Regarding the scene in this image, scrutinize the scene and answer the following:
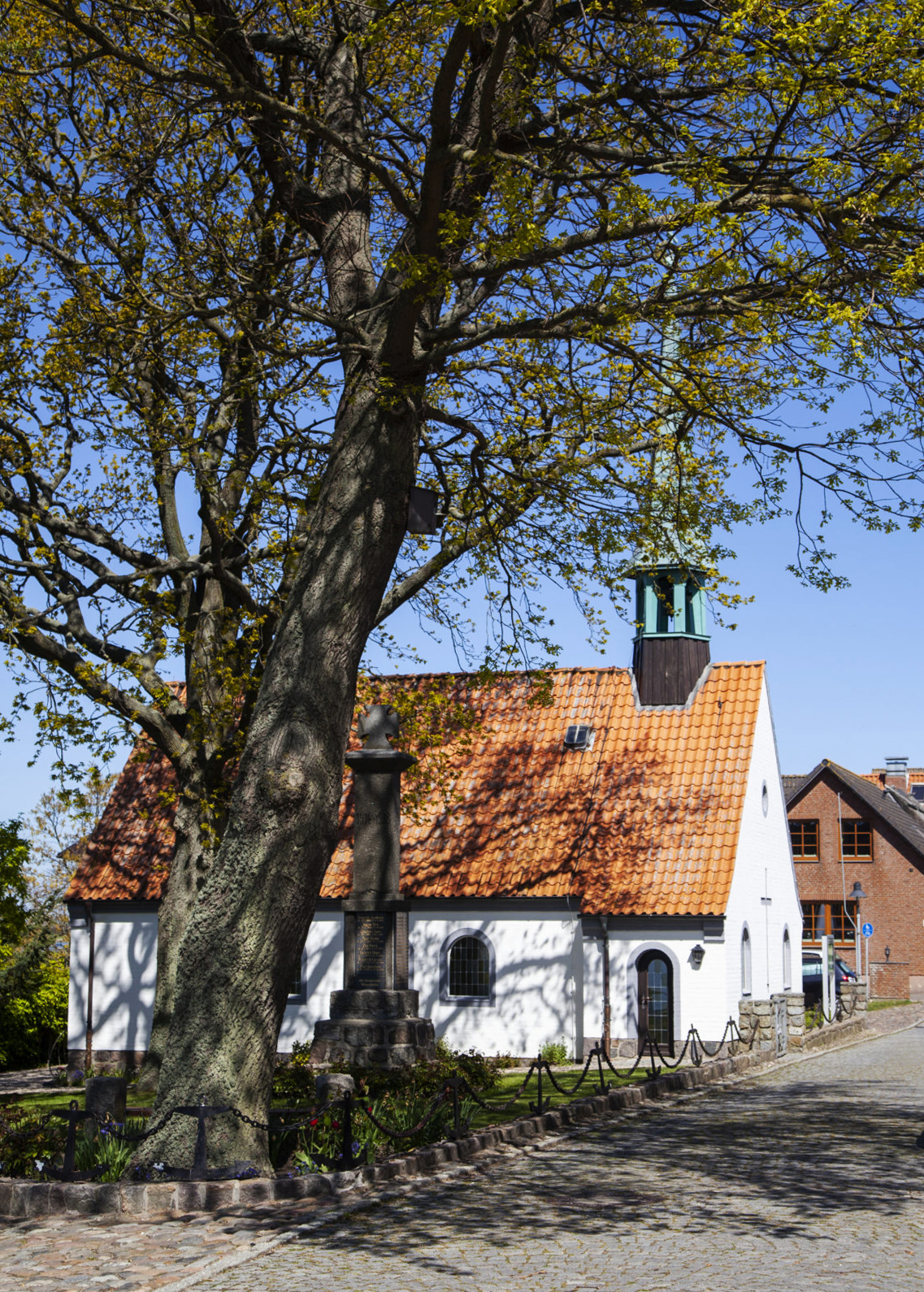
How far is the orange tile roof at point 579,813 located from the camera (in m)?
23.7

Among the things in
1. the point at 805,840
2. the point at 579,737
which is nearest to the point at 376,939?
the point at 579,737

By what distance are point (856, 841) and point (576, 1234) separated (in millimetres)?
41308

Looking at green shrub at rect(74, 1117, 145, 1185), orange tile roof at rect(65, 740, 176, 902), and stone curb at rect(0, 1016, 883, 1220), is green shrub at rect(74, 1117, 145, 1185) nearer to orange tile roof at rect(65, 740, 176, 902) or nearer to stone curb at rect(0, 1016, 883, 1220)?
stone curb at rect(0, 1016, 883, 1220)

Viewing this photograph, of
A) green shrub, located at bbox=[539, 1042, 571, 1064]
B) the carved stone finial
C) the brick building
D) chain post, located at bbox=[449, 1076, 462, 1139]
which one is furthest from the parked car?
chain post, located at bbox=[449, 1076, 462, 1139]

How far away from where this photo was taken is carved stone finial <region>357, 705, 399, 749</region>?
64.7ft

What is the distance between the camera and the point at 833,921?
47.3 metres

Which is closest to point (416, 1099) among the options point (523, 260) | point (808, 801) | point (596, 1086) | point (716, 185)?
point (596, 1086)

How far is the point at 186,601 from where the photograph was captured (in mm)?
17844

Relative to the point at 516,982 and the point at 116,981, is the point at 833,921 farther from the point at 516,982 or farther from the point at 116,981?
the point at 116,981

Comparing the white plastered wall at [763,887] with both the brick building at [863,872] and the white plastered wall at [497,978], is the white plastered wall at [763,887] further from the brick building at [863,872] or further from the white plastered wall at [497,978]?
the brick building at [863,872]

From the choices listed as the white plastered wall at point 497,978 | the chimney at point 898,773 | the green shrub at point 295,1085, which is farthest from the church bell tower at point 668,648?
the chimney at point 898,773

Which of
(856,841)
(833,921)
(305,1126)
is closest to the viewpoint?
(305,1126)

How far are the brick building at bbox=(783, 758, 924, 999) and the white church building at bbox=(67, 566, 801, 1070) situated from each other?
19.5 meters

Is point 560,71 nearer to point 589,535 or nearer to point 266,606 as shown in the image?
point 589,535
